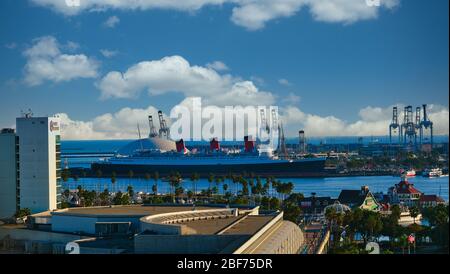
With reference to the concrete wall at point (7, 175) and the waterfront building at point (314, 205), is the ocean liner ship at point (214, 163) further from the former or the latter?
the concrete wall at point (7, 175)

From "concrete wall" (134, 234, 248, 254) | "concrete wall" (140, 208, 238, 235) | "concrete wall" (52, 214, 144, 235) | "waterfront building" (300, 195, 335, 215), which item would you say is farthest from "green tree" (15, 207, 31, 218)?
"waterfront building" (300, 195, 335, 215)

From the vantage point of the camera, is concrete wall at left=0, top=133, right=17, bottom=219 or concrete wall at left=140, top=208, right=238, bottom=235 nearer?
concrete wall at left=140, top=208, right=238, bottom=235

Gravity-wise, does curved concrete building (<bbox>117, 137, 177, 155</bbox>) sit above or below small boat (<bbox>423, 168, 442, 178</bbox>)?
above

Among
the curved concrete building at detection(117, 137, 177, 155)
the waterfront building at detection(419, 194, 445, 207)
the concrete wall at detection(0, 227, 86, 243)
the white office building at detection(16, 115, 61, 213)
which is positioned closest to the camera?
the concrete wall at detection(0, 227, 86, 243)

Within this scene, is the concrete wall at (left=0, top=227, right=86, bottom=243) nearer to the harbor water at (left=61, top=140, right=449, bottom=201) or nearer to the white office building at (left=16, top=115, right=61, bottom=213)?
the white office building at (left=16, top=115, right=61, bottom=213)

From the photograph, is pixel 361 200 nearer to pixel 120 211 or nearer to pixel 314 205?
pixel 314 205

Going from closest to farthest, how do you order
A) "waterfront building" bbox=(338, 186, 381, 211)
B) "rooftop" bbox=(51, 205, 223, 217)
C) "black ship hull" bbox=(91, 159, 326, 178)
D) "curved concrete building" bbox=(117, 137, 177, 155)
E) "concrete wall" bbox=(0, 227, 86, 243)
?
"concrete wall" bbox=(0, 227, 86, 243)
"rooftop" bbox=(51, 205, 223, 217)
"waterfront building" bbox=(338, 186, 381, 211)
"black ship hull" bbox=(91, 159, 326, 178)
"curved concrete building" bbox=(117, 137, 177, 155)
